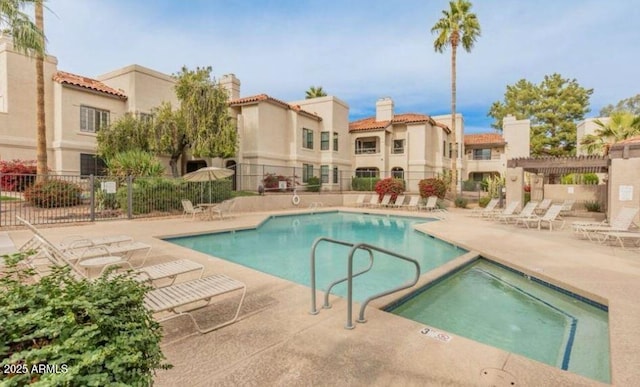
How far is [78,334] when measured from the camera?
1631mm

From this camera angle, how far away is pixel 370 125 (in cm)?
3291

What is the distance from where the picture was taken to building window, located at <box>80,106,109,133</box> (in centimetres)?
2081

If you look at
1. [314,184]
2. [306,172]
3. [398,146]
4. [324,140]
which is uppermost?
[324,140]

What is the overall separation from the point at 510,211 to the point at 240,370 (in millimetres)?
15974

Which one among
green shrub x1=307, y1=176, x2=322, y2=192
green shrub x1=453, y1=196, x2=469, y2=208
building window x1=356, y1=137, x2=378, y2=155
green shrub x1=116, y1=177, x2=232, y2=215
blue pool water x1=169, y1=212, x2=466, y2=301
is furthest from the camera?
building window x1=356, y1=137, x2=378, y2=155

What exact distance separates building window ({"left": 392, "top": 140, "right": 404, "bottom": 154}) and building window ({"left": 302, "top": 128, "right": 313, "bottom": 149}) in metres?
9.52

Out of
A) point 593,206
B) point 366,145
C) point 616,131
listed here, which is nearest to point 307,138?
point 366,145

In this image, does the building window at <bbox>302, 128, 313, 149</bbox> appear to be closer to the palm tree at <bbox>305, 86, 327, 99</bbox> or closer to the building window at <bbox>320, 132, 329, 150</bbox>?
the building window at <bbox>320, 132, 329, 150</bbox>

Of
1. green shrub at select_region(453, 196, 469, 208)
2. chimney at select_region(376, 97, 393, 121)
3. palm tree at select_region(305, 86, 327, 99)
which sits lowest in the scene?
green shrub at select_region(453, 196, 469, 208)

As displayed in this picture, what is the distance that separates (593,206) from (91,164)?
30.5 metres

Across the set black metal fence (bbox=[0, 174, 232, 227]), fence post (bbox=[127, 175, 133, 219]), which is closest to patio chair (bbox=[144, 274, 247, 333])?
black metal fence (bbox=[0, 174, 232, 227])

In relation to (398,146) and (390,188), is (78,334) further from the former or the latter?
(398,146)

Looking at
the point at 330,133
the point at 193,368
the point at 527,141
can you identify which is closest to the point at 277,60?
the point at 330,133

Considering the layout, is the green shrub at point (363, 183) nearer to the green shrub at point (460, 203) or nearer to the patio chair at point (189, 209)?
the green shrub at point (460, 203)
